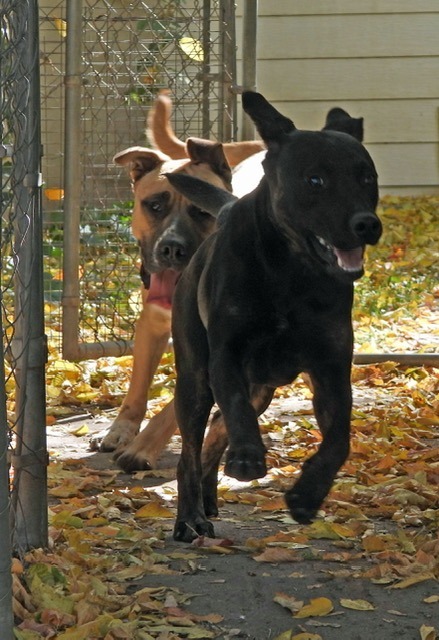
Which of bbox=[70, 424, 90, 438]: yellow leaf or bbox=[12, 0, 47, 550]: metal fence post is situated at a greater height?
bbox=[12, 0, 47, 550]: metal fence post

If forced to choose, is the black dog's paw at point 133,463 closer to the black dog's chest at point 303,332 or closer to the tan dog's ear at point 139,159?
the tan dog's ear at point 139,159

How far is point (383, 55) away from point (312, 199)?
30.2ft

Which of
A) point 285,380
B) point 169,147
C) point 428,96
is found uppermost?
point 428,96

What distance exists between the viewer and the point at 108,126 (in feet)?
25.3

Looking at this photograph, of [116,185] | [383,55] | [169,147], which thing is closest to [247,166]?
Result: [169,147]

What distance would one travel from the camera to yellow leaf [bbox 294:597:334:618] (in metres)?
3.36

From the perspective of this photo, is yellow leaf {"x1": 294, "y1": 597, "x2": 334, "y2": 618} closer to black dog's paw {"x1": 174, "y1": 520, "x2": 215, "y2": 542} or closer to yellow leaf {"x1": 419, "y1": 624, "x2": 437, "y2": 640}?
yellow leaf {"x1": 419, "y1": 624, "x2": 437, "y2": 640}

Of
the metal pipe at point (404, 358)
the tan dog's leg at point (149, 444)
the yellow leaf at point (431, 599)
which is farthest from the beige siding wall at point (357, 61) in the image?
the yellow leaf at point (431, 599)

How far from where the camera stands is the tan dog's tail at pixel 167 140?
6.26m

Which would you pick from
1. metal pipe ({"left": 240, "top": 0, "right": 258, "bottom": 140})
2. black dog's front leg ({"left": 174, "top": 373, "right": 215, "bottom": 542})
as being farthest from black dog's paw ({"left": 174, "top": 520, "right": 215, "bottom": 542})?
metal pipe ({"left": 240, "top": 0, "right": 258, "bottom": 140})

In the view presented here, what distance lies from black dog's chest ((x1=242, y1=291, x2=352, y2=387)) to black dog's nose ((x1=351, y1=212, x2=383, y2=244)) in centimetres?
32

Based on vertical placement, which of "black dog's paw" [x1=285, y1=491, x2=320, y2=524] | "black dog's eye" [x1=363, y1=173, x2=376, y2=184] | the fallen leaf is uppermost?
"black dog's eye" [x1=363, y1=173, x2=376, y2=184]

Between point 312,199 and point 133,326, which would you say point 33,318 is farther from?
point 133,326

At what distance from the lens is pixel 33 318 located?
3.79 m
